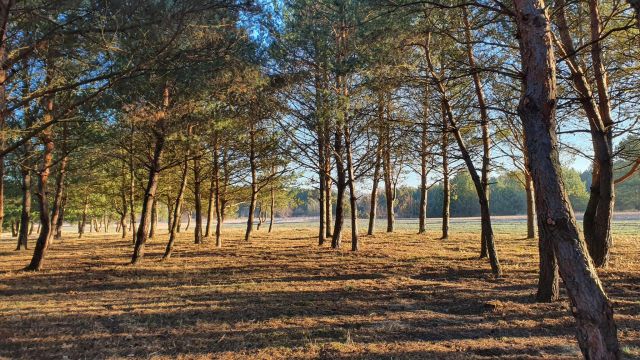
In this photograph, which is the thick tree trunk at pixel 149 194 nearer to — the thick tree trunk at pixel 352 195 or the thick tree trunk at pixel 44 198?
the thick tree trunk at pixel 44 198

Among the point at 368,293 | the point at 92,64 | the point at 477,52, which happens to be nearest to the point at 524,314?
the point at 368,293

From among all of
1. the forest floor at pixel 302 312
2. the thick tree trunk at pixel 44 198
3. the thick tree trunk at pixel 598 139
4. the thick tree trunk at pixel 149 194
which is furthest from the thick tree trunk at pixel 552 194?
the thick tree trunk at pixel 44 198

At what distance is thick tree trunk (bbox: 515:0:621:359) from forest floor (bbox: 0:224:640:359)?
1424mm

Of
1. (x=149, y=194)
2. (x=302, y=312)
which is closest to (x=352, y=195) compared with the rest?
(x=149, y=194)

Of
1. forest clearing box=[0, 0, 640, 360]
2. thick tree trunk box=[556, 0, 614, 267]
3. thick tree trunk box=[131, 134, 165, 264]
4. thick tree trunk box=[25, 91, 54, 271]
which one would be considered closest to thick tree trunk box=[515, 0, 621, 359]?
forest clearing box=[0, 0, 640, 360]

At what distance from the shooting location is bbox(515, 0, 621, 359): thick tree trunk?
3.24 meters

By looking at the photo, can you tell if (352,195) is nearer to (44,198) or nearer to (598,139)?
(598,139)

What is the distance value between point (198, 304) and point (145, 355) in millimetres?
2599

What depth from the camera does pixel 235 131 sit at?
1659cm

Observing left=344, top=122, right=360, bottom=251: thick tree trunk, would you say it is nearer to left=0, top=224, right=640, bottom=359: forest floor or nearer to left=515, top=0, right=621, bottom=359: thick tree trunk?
left=0, top=224, right=640, bottom=359: forest floor

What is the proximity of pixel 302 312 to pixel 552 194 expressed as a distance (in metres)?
4.31

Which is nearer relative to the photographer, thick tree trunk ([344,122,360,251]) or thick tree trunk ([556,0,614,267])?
thick tree trunk ([556,0,614,267])

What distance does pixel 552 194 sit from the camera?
363 cm

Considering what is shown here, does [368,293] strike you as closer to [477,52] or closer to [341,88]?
[477,52]
